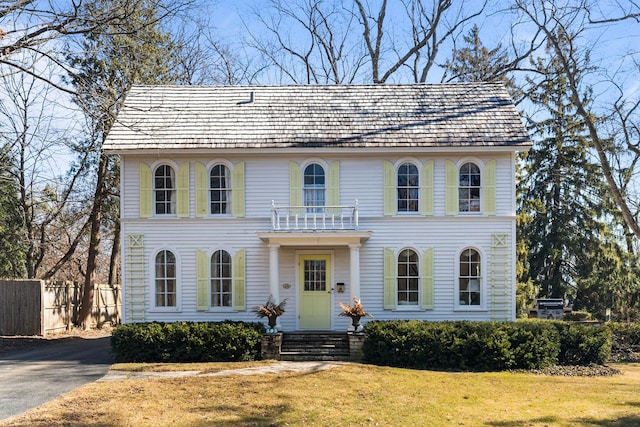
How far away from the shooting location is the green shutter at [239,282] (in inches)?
711

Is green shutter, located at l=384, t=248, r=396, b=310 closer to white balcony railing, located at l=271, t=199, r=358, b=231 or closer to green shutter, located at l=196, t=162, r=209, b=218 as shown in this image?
white balcony railing, located at l=271, t=199, r=358, b=231

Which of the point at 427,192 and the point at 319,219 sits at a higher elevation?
the point at 427,192

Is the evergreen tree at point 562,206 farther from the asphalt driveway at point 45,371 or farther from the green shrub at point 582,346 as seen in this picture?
the asphalt driveway at point 45,371

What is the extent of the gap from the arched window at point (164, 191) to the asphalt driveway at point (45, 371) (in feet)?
14.8

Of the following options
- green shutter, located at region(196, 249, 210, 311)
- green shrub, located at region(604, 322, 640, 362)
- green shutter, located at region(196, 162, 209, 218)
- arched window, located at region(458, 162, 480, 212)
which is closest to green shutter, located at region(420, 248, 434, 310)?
arched window, located at region(458, 162, 480, 212)

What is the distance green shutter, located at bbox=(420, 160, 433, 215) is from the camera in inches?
719

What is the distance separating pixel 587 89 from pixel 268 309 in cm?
2202

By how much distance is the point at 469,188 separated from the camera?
60.1 feet

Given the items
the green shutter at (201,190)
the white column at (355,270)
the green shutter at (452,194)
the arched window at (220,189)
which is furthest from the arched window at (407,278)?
the green shutter at (201,190)

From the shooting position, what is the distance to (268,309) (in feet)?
53.9

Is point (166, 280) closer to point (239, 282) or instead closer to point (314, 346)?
point (239, 282)

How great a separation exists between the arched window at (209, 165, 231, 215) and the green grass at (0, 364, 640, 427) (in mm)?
6325

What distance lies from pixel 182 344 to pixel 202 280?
110 inches

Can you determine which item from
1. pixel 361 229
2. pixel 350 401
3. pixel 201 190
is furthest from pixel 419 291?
pixel 350 401
